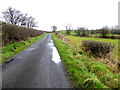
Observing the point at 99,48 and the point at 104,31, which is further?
the point at 104,31

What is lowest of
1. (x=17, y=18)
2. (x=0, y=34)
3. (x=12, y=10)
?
(x=0, y=34)

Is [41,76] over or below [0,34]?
below

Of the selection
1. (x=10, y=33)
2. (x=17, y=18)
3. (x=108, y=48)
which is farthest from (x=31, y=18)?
(x=108, y=48)

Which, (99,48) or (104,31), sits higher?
(104,31)

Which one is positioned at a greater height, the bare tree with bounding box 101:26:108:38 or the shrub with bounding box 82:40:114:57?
the bare tree with bounding box 101:26:108:38

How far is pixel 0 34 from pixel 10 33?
2634mm

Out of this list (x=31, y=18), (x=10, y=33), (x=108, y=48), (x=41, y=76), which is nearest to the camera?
(x=41, y=76)

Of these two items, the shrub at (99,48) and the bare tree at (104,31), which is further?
→ the bare tree at (104,31)

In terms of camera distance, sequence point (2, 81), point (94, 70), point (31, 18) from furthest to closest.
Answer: point (31, 18)
point (94, 70)
point (2, 81)

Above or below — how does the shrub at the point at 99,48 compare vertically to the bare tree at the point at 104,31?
below

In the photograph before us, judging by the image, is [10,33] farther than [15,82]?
Yes

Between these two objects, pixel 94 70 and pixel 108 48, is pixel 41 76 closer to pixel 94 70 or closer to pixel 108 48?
pixel 94 70

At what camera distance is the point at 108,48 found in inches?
338

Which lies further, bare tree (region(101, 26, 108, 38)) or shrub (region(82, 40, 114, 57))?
bare tree (region(101, 26, 108, 38))
